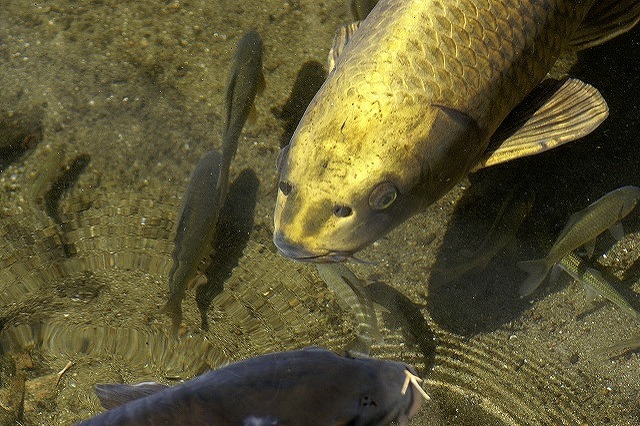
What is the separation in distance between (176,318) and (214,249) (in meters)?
0.57

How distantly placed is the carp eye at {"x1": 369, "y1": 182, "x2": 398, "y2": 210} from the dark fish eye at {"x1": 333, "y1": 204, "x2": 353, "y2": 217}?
0.36 ft

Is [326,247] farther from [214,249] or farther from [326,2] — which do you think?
[326,2]

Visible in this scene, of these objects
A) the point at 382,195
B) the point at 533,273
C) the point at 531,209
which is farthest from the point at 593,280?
the point at 382,195

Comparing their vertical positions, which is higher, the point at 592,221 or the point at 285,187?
the point at 285,187

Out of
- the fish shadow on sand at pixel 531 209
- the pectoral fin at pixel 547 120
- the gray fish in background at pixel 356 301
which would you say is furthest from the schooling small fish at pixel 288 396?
the fish shadow on sand at pixel 531 209

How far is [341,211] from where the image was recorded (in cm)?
282

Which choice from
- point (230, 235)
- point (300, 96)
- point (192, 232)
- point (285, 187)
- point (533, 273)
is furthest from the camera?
point (300, 96)

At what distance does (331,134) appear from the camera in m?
2.86

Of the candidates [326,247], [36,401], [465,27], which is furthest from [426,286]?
[36,401]

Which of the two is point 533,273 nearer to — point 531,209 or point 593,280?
point 593,280

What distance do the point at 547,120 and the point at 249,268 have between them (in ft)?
7.18

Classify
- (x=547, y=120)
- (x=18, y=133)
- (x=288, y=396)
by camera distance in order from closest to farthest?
(x=288, y=396), (x=547, y=120), (x=18, y=133)

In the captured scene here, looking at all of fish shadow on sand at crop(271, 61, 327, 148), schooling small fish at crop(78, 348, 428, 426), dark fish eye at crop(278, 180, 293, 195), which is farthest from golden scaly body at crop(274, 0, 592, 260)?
fish shadow on sand at crop(271, 61, 327, 148)

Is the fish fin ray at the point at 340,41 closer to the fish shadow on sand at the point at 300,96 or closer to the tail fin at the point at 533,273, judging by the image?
the fish shadow on sand at the point at 300,96
